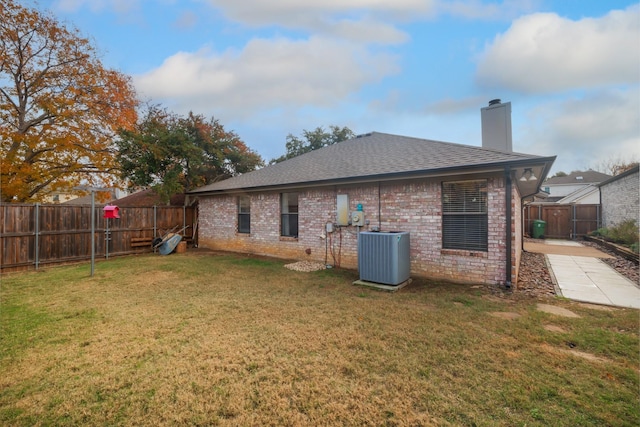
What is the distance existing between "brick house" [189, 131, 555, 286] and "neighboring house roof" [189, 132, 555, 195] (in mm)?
26

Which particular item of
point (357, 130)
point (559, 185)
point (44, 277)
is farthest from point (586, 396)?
point (559, 185)

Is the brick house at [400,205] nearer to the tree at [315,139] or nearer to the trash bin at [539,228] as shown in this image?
the trash bin at [539,228]

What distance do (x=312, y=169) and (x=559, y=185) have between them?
40.7 metres

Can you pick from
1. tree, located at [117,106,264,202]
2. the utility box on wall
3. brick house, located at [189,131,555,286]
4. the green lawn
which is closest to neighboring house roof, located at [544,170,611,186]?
brick house, located at [189,131,555,286]

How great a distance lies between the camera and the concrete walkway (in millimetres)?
4895

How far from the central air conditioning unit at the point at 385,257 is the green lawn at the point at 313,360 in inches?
22.1

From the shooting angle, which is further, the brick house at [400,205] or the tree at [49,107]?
the tree at [49,107]

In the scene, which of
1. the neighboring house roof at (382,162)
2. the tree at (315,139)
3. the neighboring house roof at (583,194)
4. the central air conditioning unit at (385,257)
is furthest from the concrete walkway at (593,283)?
the neighboring house roof at (583,194)

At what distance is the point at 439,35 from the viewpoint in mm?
8031

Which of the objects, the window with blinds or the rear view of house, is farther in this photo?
the window with blinds

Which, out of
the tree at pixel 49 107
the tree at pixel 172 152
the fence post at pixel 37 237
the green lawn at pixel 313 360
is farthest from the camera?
the tree at pixel 172 152

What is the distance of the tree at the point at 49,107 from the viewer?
35.7 ft

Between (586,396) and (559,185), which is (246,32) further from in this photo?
(559,185)

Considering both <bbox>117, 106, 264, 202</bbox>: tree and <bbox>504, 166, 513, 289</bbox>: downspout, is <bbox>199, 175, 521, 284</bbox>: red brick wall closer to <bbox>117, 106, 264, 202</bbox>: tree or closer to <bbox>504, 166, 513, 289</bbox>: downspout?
<bbox>504, 166, 513, 289</bbox>: downspout
